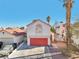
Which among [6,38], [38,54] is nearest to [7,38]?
[6,38]

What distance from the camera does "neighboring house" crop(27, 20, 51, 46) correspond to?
142 feet

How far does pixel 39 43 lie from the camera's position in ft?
141

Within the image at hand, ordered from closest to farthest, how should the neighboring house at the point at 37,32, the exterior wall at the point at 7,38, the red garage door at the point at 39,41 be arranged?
the red garage door at the point at 39,41
the neighboring house at the point at 37,32
the exterior wall at the point at 7,38

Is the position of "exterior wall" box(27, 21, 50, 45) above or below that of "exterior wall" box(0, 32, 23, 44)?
above

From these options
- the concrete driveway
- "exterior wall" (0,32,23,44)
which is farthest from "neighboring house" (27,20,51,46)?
the concrete driveway

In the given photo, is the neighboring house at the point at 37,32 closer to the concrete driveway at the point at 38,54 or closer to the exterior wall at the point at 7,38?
the exterior wall at the point at 7,38

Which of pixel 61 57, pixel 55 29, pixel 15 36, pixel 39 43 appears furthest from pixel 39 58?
pixel 55 29

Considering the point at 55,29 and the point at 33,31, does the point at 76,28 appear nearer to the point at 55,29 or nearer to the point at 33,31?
the point at 33,31

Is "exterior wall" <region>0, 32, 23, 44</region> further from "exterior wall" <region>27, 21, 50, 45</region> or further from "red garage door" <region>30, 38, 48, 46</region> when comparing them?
"red garage door" <region>30, 38, 48, 46</region>

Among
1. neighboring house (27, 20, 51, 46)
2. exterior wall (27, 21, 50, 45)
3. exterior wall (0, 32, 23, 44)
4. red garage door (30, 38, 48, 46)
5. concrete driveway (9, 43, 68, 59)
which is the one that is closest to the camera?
concrete driveway (9, 43, 68, 59)

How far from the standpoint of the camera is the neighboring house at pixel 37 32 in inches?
1703

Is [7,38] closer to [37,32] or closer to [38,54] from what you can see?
[37,32]

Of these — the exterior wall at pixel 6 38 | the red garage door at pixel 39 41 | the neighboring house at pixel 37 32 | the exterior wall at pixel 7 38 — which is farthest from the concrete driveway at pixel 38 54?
the exterior wall at pixel 6 38

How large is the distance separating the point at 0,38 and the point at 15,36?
3.40 metres
